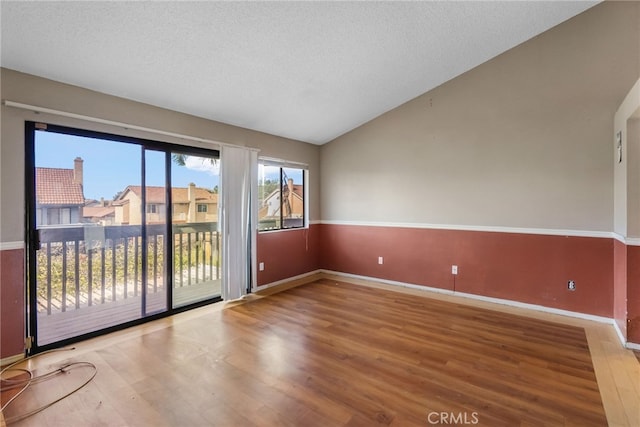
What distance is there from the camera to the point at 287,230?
4.99 meters

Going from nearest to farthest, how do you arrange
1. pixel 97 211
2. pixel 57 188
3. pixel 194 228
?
pixel 57 188, pixel 97 211, pixel 194 228

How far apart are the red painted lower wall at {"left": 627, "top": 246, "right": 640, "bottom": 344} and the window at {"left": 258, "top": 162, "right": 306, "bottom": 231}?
13.5 feet

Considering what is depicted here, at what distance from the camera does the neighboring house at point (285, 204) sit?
4770 millimetres

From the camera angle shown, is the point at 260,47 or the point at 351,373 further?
the point at 260,47

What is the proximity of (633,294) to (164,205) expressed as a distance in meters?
4.75

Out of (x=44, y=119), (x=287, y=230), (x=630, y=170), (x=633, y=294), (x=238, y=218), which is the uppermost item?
(x=44, y=119)

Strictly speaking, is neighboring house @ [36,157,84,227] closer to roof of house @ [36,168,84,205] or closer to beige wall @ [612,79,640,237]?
roof of house @ [36,168,84,205]

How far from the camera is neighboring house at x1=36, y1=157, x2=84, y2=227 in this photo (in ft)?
8.61

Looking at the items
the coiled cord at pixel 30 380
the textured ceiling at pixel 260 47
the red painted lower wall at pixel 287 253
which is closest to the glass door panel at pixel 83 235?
the coiled cord at pixel 30 380

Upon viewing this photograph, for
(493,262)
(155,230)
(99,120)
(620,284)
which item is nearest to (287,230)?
(155,230)

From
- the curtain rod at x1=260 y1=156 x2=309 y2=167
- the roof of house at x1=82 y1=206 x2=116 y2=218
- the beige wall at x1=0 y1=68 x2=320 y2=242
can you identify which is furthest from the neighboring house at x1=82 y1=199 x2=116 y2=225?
the curtain rod at x1=260 y1=156 x2=309 y2=167

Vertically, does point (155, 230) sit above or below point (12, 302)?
above

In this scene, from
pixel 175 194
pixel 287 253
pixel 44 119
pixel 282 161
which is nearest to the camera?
pixel 44 119

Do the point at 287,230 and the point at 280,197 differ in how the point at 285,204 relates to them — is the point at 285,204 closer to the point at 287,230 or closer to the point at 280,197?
the point at 280,197
